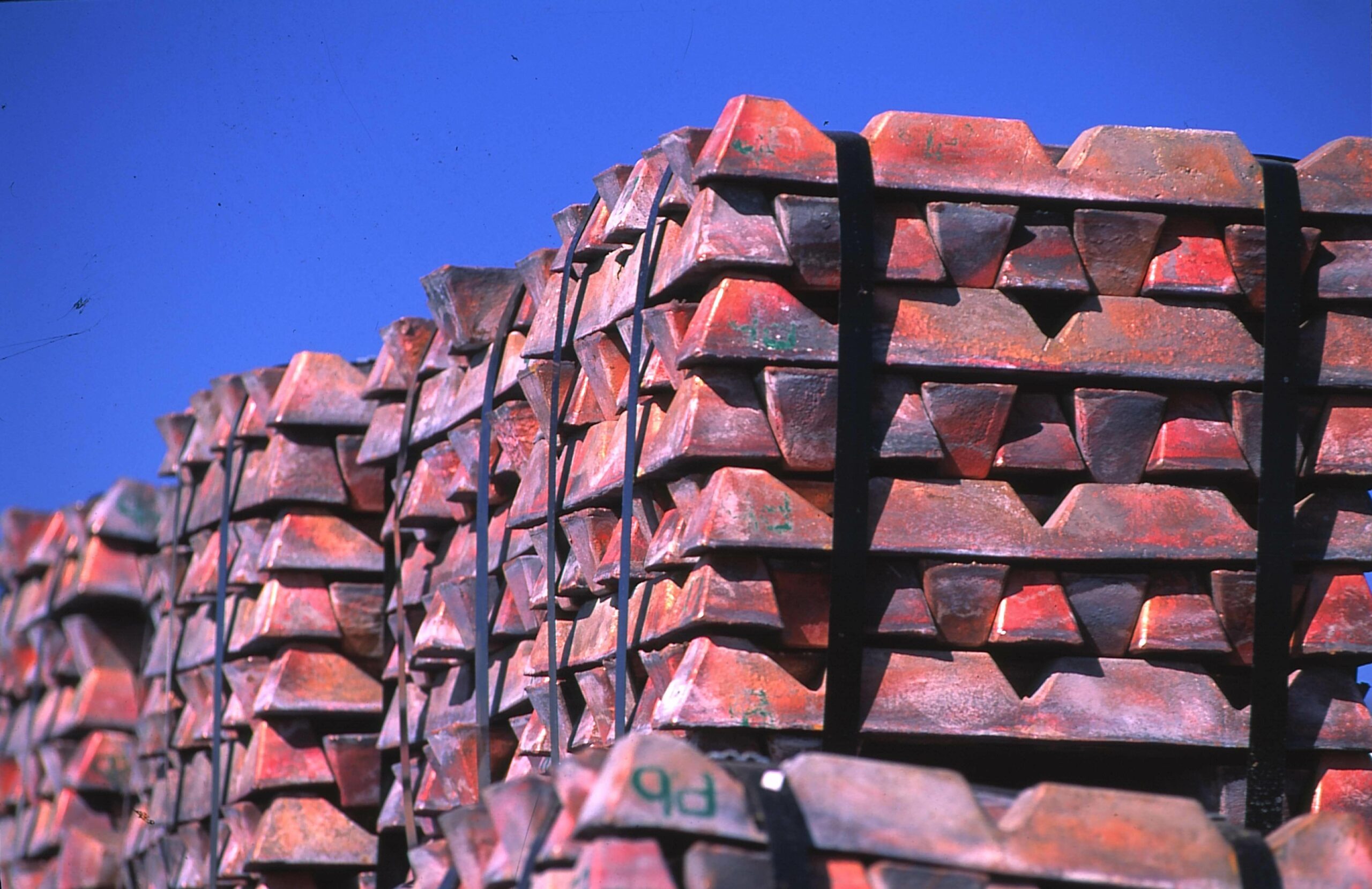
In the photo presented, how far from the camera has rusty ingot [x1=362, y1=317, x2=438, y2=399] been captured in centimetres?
749

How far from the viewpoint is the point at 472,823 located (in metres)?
3.51

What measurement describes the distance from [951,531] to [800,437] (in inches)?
16.5

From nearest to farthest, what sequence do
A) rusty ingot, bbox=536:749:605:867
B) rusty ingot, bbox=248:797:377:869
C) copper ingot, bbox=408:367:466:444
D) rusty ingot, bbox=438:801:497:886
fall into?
rusty ingot, bbox=536:749:605:867
rusty ingot, bbox=438:801:497:886
copper ingot, bbox=408:367:466:444
rusty ingot, bbox=248:797:377:869

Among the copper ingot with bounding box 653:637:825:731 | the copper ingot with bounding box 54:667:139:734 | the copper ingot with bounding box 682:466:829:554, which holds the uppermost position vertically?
the copper ingot with bounding box 54:667:139:734

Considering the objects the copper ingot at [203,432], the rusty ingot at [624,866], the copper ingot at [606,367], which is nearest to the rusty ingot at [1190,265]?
the copper ingot at [606,367]

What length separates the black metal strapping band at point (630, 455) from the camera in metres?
4.51

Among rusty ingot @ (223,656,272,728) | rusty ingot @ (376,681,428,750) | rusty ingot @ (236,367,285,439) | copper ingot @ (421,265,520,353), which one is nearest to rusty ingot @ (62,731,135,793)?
rusty ingot @ (223,656,272,728)

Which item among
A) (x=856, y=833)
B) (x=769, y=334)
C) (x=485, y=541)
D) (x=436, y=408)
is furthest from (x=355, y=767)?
(x=856, y=833)

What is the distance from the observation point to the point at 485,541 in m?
5.98

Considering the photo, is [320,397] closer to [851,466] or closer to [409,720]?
[409,720]

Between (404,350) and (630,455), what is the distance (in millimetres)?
3097

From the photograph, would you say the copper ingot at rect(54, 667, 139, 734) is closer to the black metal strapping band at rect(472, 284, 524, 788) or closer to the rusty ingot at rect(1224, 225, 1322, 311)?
the black metal strapping band at rect(472, 284, 524, 788)

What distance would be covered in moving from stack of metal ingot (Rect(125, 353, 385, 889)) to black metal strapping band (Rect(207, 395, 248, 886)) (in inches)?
1.1

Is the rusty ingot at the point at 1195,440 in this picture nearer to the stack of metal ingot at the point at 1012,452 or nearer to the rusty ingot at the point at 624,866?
the stack of metal ingot at the point at 1012,452
